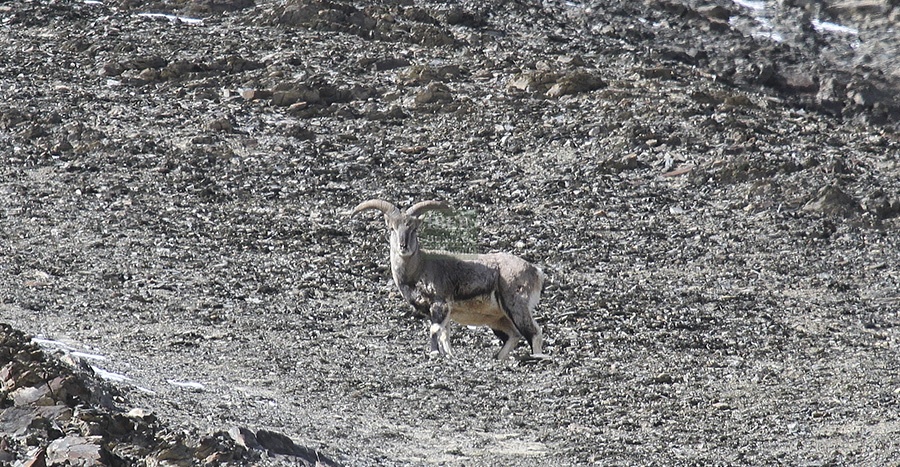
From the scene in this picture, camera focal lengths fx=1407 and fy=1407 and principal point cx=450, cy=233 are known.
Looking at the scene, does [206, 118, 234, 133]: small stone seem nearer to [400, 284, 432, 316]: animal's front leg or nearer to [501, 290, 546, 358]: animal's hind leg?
[400, 284, 432, 316]: animal's front leg

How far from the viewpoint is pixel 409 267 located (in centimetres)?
1348

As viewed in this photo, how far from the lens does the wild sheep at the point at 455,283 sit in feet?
44.0

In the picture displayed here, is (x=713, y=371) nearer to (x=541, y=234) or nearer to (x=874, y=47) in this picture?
(x=541, y=234)

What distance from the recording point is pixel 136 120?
25.7 metres

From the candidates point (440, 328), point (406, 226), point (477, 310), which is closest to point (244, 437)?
point (406, 226)

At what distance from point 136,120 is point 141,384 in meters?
13.6

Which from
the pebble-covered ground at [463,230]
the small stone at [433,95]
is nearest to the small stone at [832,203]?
the pebble-covered ground at [463,230]

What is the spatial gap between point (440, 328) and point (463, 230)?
3674mm

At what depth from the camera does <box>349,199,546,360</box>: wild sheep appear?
13.4 m

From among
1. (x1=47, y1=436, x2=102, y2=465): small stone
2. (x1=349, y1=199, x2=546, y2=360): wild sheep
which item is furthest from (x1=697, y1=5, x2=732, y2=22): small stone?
(x1=47, y1=436, x2=102, y2=465): small stone

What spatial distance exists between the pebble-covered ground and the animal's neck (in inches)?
56.1

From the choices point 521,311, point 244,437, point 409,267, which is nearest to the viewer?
point 244,437

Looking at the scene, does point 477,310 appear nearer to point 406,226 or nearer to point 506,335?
point 506,335

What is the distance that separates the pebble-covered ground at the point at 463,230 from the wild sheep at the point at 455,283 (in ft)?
Answer: 3.54
